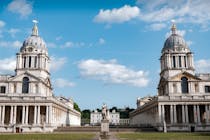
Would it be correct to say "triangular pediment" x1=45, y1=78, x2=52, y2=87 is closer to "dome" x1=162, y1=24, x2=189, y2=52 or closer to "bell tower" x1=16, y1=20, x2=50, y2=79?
"bell tower" x1=16, y1=20, x2=50, y2=79

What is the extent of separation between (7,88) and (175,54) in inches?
2077

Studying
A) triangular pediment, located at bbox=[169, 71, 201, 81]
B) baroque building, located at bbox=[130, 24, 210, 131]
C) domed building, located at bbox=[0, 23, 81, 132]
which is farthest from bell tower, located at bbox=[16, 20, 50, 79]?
triangular pediment, located at bbox=[169, 71, 201, 81]

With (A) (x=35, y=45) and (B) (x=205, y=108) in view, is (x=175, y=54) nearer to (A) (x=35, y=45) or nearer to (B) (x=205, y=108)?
(B) (x=205, y=108)

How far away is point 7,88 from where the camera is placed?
307ft

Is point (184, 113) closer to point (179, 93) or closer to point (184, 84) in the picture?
point (179, 93)

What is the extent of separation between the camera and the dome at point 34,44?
97.5 m

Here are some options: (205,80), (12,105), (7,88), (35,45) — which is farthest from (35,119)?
(205,80)

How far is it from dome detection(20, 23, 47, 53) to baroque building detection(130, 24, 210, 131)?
3928 cm

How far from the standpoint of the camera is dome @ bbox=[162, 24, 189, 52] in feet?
315

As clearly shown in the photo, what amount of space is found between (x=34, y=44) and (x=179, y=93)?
4800cm

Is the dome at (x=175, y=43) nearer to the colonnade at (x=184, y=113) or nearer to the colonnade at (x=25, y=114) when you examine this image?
the colonnade at (x=184, y=113)

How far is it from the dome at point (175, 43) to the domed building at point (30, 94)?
129ft

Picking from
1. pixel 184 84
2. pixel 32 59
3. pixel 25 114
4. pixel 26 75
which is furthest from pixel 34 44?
pixel 184 84

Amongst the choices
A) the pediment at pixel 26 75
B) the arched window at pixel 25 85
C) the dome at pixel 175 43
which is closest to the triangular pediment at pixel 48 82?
the pediment at pixel 26 75
